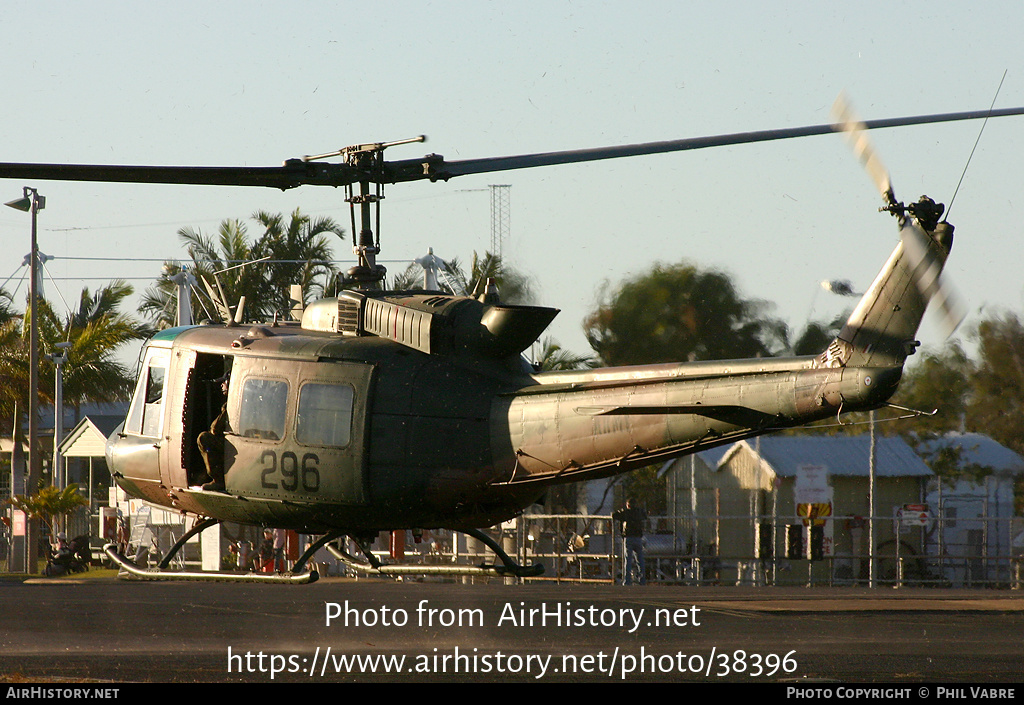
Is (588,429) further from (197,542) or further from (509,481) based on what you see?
(197,542)

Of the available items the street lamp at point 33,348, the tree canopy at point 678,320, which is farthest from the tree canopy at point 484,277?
the street lamp at point 33,348

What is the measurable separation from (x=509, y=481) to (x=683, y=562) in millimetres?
23051

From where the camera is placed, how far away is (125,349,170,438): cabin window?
1335cm

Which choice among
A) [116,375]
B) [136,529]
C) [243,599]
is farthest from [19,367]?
[243,599]

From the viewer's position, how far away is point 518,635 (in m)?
20.4

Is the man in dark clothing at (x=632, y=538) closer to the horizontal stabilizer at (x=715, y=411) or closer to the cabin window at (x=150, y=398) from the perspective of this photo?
the cabin window at (x=150, y=398)

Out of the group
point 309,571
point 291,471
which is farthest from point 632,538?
point 291,471

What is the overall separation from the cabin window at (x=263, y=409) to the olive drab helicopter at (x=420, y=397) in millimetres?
14

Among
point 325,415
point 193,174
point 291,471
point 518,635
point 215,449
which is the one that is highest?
point 193,174

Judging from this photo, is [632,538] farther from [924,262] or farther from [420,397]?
[924,262]

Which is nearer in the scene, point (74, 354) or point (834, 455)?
point (834, 455)

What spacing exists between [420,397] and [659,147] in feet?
11.0

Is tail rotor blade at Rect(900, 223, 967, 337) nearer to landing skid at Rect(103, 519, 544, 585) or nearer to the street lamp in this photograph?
landing skid at Rect(103, 519, 544, 585)

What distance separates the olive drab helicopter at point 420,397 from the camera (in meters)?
10.4
